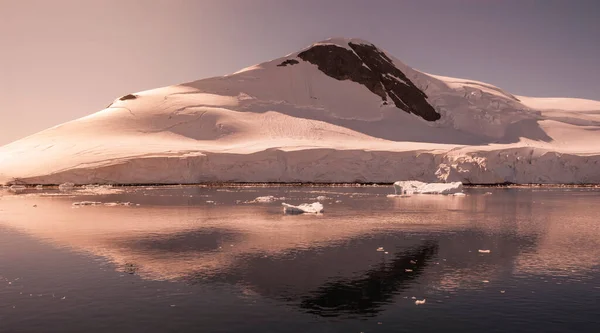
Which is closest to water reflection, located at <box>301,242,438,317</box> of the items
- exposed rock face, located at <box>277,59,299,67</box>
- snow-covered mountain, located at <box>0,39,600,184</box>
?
snow-covered mountain, located at <box>0,39,600,184</box>

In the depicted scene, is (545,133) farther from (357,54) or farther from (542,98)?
→ (357,54)

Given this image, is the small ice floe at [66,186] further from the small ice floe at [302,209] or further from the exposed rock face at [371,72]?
the exposed rock face at [371,72]

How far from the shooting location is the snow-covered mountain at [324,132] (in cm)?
5403

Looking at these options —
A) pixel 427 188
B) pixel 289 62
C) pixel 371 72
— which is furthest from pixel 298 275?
pixel 371 72

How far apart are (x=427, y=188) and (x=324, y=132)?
95.3ft

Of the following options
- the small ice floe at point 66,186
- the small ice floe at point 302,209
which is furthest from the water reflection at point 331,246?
the small ice floe at point 66,186

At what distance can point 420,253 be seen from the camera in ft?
49.4

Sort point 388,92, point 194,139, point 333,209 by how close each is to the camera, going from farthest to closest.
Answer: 1. point 388,92
2. point 194,139
3. point 333,209

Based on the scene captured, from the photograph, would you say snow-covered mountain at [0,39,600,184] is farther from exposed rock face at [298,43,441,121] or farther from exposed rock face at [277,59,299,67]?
exposed rock face at [277,59,299,67]

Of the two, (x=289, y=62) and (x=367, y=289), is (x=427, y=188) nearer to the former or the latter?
(x=367, y=289)

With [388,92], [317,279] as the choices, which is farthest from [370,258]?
[388,92]

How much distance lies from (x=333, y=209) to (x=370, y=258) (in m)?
13.5

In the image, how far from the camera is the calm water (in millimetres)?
8992

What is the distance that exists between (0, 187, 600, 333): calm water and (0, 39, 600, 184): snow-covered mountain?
104 ft
